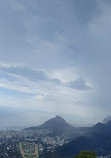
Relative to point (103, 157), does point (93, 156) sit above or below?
above

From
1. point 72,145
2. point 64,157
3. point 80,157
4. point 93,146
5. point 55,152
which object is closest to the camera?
point 80,157

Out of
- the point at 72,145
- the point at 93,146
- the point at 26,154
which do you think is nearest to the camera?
the point at 26,154

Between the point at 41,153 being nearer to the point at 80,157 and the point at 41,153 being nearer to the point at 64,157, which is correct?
the point at 64,157

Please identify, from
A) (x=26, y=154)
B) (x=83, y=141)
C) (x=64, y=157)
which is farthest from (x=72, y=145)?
(x=26, y=154)

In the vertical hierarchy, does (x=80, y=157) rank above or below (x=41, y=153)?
above

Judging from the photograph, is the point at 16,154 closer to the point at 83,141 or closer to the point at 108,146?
the point at 83,141

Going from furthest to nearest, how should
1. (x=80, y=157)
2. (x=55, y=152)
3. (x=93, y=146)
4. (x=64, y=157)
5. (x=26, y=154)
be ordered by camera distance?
(x=93, y=146) < (x=55, y=152) < (x=64, y=157) < (x=26, y=154) < (x=80, y=157)

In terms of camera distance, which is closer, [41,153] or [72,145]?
[41,153]

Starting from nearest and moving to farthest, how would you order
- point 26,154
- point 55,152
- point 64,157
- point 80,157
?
point 80,157
point 26,154
point 64,157
point 55,152

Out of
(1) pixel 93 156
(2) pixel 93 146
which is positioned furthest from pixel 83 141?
(1) pixel 93 156
